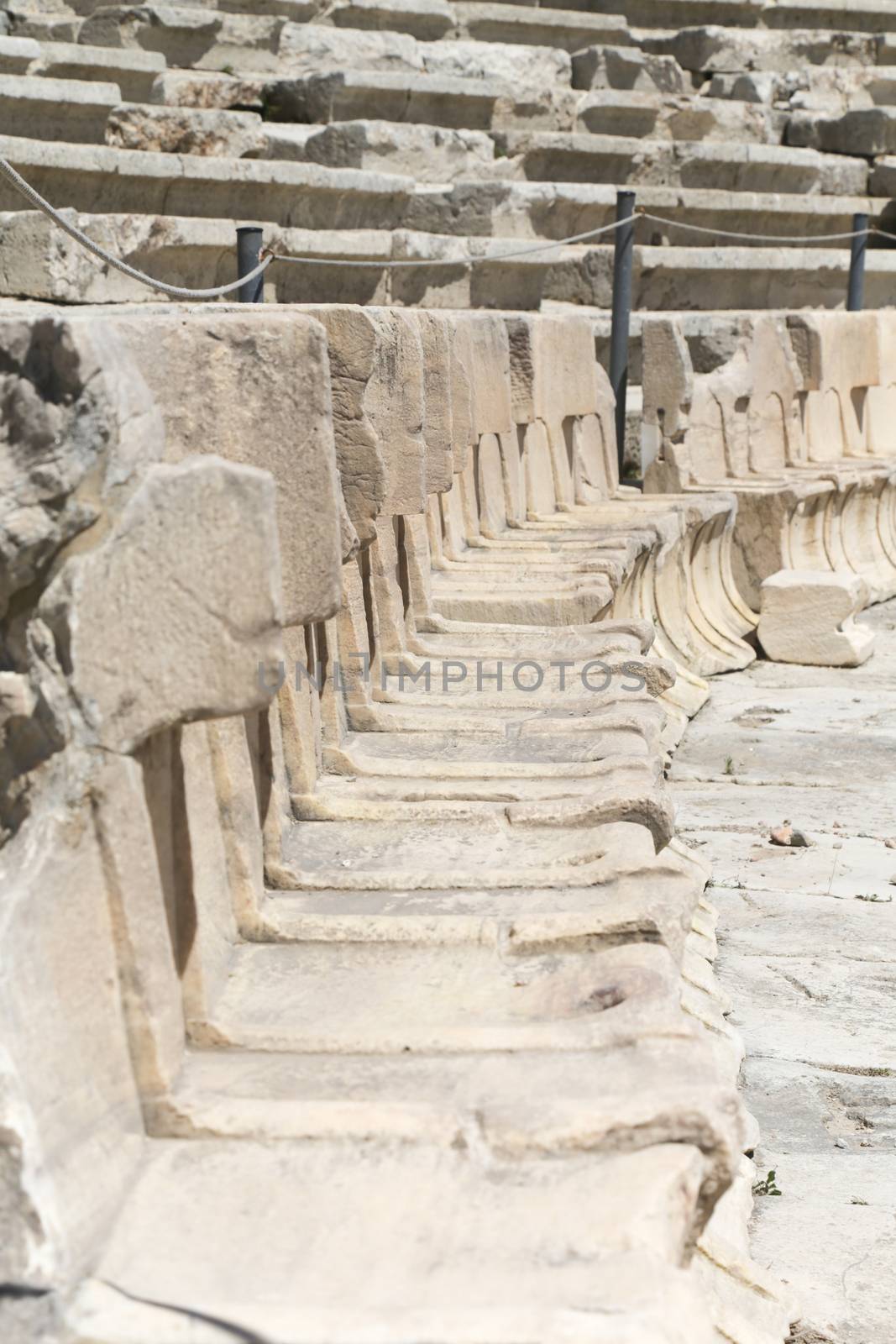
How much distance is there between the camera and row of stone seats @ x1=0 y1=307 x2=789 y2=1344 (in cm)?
205

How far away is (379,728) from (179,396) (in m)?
1.63

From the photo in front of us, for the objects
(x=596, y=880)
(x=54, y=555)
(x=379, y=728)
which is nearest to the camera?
(x=54, y=555)

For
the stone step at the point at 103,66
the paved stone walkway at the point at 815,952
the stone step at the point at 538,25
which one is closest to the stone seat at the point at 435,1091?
the paved stone walkway at the point at 815,952

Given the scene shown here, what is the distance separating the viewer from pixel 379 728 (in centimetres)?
438

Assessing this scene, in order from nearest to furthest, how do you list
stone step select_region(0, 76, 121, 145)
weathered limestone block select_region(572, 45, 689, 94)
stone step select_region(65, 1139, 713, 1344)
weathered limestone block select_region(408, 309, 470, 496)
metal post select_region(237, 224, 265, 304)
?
stone step select_region(65, 1139, 713, 1344) < weathered limestone block select_region(408, 309, 470, 496) < metal post select_region(237, 224, 265, 304) < stone step select_region(0, 76, 121, 145) < weathered limestone block select_region(572, 45, 689, 94)

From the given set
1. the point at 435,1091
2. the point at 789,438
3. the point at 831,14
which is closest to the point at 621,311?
the point at 789,438

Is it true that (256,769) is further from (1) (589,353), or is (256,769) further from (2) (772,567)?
(2) (772,567)

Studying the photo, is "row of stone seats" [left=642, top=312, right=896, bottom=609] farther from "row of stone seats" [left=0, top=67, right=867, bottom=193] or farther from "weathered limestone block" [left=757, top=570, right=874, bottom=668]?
"row of stone seats" [left=0, top=67, right=867, bottom=193]

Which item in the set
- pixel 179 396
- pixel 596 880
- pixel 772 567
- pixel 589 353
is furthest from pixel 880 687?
pixel 179 396

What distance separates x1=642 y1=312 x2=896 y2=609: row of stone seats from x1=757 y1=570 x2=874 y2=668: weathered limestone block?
0.73 metres

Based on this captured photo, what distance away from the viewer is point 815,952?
15.6 feet

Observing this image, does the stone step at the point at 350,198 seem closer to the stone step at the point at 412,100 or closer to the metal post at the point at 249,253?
the stone step at the point at 412,100

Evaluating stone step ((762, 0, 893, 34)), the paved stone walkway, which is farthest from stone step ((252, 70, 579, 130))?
the paved stone walkway

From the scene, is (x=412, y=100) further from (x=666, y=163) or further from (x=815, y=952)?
(x=815, y=952)
